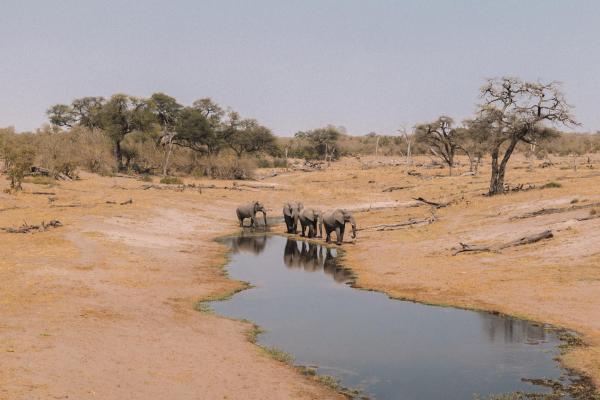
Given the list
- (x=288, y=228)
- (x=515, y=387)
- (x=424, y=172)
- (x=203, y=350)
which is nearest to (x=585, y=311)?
(x=515, y=387)

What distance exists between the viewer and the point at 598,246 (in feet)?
71.2

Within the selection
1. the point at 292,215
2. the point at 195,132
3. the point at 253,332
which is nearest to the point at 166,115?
the point at 195,132

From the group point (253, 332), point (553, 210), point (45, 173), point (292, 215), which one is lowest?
point (253, 332)

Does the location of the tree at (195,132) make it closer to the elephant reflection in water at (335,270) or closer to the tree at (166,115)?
the tree at (166,115)

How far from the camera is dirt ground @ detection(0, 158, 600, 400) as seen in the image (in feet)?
35.7

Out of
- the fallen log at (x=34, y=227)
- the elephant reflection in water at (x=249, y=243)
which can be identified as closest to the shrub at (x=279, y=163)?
the elephant reflection in water at (x=249, y=243)

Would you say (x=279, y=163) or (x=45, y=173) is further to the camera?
(x=279, y=163)

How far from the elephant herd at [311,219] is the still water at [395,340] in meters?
9.63

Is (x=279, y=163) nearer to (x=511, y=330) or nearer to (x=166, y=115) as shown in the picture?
(x=166, y=115)

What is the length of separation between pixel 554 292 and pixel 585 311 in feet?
6.88

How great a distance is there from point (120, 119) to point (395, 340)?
64.7 m

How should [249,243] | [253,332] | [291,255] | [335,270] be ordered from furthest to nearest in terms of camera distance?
[249,243]
[291,255]
[335,270]
[253,332]

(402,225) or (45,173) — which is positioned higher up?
(45,173)

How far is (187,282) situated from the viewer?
2059 cm
